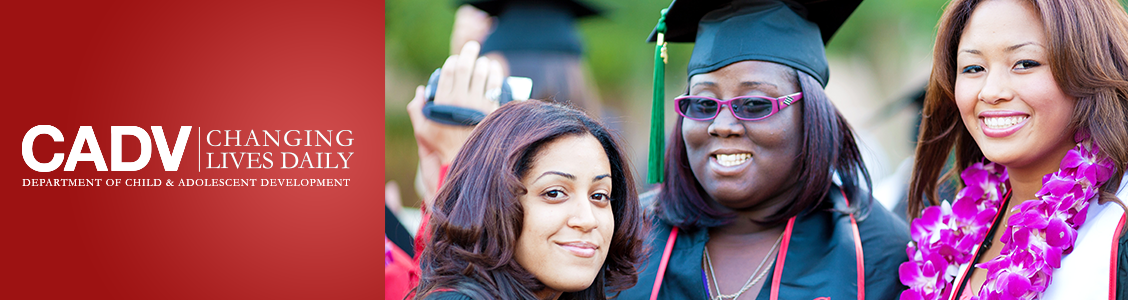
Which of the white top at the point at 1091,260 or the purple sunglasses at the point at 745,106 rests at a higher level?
the purple sunglasses at the point at 745,106

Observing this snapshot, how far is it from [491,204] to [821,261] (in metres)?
1.28

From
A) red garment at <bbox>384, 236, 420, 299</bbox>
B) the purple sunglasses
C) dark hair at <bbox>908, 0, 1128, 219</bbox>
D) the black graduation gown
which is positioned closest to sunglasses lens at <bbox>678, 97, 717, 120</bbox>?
the purple sunglasses

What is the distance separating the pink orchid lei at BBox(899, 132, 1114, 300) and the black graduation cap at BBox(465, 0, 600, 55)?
273cm

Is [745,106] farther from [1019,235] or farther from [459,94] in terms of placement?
[459,94]

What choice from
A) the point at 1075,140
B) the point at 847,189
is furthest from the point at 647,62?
the point at 1075,140

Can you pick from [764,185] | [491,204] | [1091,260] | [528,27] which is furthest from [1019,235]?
[528,27]

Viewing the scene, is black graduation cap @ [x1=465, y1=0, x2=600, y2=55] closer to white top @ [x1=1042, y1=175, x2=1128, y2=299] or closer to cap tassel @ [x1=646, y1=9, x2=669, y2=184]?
cap tassel @ [x1=646, y1=9, x2=669, y2=184]

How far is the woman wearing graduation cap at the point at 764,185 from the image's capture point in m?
2.65

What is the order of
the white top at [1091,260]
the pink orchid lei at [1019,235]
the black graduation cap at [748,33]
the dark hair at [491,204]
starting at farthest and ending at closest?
the black graduation cap at [748,33]
the pink orchid lei at [1019,235]
the white top at [1091,260]
the dark hair at [491,204]

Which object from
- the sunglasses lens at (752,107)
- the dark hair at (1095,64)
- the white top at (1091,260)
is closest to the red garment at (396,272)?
the sunglasses lens at (752,107)

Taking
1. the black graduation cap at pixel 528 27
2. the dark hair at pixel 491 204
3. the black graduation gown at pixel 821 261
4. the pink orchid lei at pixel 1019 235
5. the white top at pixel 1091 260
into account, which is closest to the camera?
the dark hair at pixel 491 204

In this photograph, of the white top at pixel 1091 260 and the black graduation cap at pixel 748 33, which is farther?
the black graduation cap at pixel 748 33

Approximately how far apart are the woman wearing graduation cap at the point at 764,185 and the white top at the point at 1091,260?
1.89 feet

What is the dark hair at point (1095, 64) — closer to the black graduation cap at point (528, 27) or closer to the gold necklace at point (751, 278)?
the gold necklace at point (751, 278)
